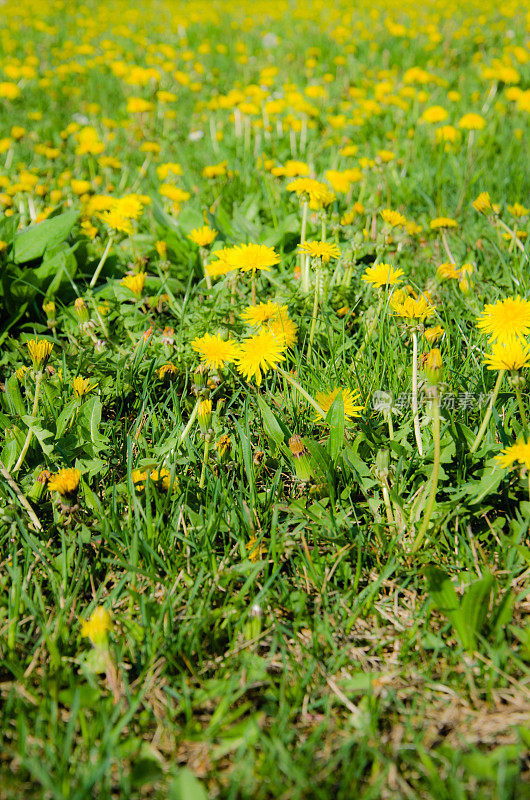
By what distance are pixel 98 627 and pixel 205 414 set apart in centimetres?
61

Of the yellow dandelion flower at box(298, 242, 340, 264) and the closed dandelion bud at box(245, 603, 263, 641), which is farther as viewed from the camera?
the yellow dandelion flower at box(298, 242, 340, 264)

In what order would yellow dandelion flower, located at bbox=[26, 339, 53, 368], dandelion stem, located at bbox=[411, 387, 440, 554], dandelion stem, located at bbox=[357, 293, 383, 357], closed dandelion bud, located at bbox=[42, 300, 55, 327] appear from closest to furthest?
1. dandelion stem, located at bbox=[411, 387, 440, 554]
2. yellow dandelion flower, located at bbox=[26, 339, 53, 368]
3. dandelion stem, located at bbox=[357, 293, 383, 357]
4. closed dandelion bud, located at bbox=[42, 300, 55, 327]

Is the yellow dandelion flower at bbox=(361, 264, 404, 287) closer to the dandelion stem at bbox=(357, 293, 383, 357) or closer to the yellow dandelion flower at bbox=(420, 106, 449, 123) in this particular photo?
the dandelion stem at bbox=(357, 293, 383, 357)

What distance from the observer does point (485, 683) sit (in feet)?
4.16

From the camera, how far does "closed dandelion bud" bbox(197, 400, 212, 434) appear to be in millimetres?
1685

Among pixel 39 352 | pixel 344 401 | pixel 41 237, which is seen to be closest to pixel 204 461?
pixel 344 401

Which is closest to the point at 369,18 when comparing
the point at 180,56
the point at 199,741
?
the point at 180,56

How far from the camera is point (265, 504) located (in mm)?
1681

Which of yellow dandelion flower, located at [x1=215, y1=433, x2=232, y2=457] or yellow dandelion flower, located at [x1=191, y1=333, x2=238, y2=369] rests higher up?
yellow dandelion flower, located at [x1=191, y1=333, x2=238, y2=369]

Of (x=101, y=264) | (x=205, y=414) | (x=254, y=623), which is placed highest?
(x=101, y=264)

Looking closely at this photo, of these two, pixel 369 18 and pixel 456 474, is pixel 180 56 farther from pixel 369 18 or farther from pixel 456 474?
pixel 456 474

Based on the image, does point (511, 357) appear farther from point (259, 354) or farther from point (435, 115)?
point (435, 115)

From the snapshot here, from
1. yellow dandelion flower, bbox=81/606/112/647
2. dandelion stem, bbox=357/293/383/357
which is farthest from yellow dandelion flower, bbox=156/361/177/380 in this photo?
yellow dandelion flower, bbox=81/606/112/647

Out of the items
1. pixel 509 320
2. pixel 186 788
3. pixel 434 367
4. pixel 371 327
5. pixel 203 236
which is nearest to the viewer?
pixel 186 788
